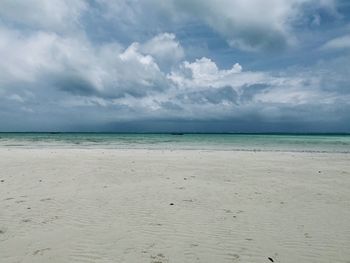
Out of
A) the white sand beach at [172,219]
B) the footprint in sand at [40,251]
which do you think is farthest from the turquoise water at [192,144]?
the footprint in sand at [40,251]

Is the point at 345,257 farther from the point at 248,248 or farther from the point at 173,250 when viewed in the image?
the point at 173,250

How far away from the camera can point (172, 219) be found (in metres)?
6.50

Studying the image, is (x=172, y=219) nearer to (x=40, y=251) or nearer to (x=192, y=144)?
(x=40, y=251)

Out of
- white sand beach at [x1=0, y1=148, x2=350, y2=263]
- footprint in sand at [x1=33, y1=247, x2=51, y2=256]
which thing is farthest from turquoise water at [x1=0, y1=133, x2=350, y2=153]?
footprint in sand at [x1=33, y1=247, x2=51, y2=256]

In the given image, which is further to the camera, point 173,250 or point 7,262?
point 173,250

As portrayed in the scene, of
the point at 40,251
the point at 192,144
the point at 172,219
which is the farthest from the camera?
the point at 192,144

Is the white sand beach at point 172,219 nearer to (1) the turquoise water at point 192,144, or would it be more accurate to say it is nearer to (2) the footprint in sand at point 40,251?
(2) the footprint in sand at point 40,251

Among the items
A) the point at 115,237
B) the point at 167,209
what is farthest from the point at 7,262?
the point at 167,209

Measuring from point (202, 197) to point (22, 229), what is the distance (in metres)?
4.89

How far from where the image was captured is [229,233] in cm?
568

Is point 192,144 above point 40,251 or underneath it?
above

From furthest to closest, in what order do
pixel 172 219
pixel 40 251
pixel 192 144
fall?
pixel 192 144, pixel 172 219, pixel 40 251

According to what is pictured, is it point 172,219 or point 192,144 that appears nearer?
point 172,219

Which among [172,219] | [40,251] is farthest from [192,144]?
[40,251]
